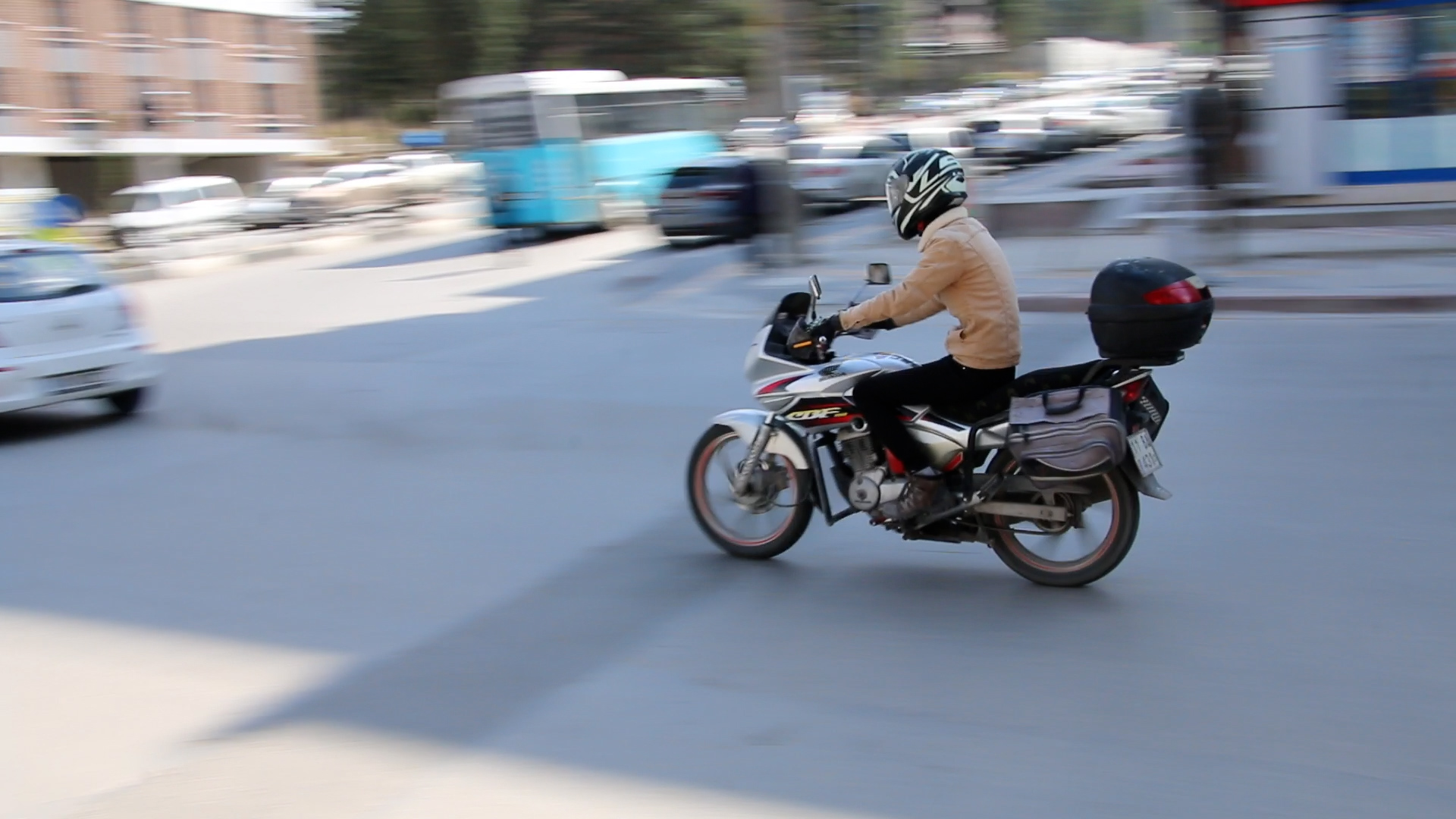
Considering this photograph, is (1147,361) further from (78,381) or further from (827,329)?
(78,381)

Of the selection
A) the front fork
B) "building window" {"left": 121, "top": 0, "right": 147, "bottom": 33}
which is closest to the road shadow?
the front fork

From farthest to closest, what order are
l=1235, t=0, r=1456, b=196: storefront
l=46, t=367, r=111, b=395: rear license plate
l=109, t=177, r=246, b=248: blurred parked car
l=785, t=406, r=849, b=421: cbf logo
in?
l=109, t=177, r=246, b=248: blurred parked car
l=1235, t=0, r=1456, b=196: storefront
l=46, t=367, r=111, b=395: rear license plate
l=785, t=406, r=849, b=421: cbf logo

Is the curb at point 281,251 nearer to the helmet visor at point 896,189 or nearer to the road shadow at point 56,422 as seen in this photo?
the road shadow at point 56,422

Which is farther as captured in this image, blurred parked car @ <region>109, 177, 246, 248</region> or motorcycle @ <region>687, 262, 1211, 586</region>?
blurred parked car @ <region>109, 177, 246, 248</region>

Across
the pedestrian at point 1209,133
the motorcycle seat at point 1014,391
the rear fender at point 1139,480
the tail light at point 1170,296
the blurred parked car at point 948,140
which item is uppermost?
the blurred parked car at point 948,140

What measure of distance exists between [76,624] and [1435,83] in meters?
17.5

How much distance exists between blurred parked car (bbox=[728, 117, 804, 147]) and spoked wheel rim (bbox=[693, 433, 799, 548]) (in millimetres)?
12117

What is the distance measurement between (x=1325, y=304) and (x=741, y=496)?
8.31 meters

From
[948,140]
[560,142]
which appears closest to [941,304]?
[560,142]

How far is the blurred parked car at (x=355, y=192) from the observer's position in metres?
35.7

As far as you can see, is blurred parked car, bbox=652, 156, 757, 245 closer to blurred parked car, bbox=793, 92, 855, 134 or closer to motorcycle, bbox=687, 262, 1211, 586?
motorcycle, bbox=687, 262, 1211, 586

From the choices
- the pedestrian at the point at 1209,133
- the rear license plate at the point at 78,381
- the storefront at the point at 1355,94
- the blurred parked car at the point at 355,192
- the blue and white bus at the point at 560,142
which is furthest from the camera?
the blurred parked car at the point at 355,192

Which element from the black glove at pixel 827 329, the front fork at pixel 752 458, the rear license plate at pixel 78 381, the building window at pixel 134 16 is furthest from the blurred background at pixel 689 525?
the building window at pixel 134 16

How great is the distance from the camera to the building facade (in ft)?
160
